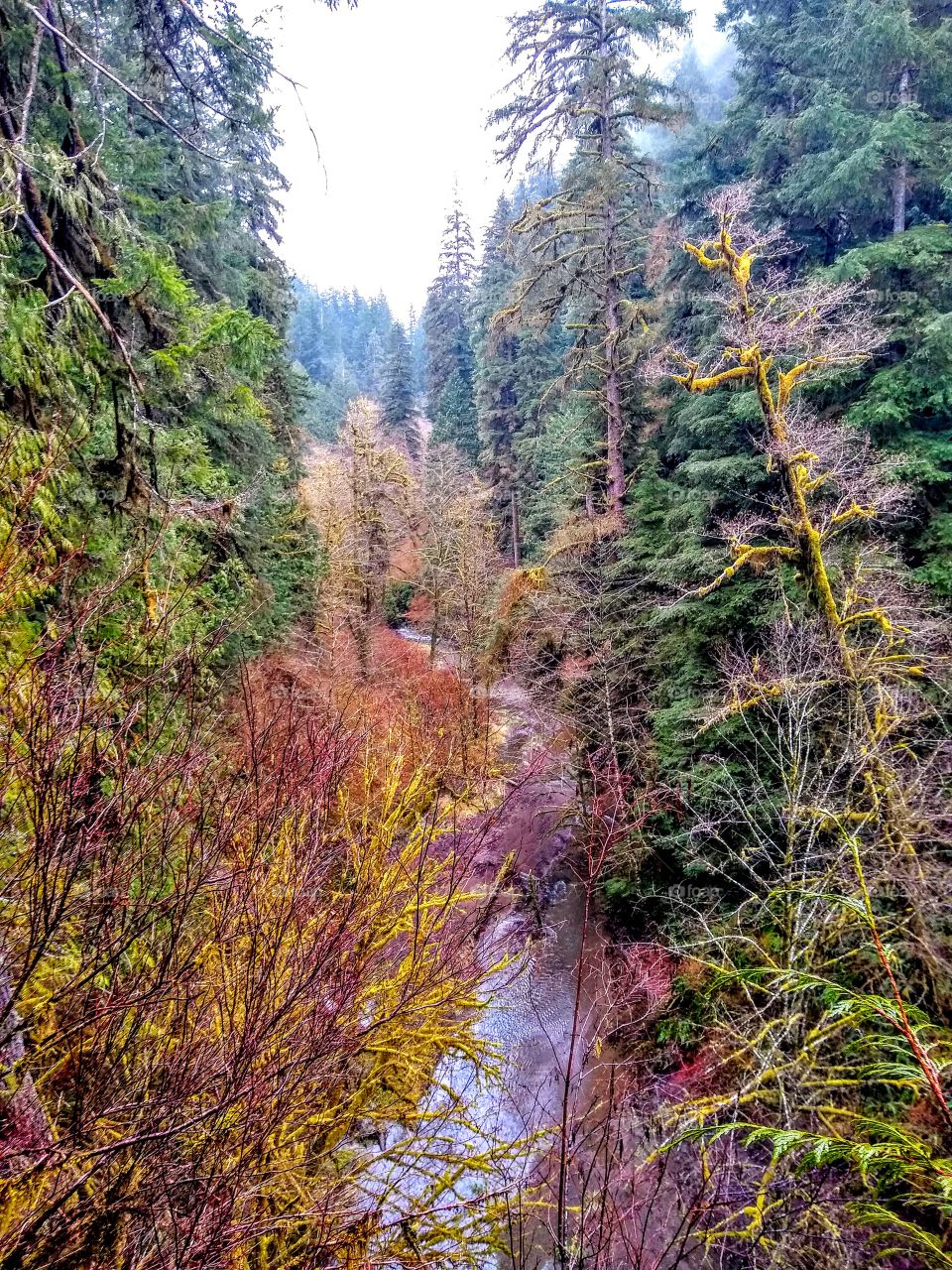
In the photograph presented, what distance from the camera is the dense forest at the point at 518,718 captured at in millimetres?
2428

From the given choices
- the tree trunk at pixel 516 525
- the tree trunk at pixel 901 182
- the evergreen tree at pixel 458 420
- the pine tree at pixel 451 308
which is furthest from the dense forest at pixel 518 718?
the pine tree at pixel 451 308

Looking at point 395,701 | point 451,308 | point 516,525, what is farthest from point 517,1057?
point 451,308

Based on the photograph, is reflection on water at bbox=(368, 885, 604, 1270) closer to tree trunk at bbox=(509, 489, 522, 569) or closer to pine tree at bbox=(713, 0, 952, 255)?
pine tree at bbox=(713, 0, 952, 255)

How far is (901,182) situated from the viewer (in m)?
10.1

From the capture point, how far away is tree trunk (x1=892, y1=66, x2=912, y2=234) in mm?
10066

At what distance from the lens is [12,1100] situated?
2.19m

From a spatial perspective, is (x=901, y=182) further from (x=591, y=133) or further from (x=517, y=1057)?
(x=517, y=1057)

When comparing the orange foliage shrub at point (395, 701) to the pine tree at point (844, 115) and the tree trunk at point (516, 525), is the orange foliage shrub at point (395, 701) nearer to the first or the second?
the tree trunk at point (516, 525)

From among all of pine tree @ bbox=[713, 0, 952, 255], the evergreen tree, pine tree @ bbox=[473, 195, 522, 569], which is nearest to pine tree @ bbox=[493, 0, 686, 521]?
pine tree @ bbox=[713, 0, 952, 255]

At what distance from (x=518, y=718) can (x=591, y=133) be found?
12.9 meters

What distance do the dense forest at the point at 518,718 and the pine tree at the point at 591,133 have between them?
4.0 inches

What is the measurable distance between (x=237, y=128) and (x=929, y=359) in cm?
938

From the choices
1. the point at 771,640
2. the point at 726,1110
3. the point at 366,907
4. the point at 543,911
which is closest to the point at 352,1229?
the point at 366,907

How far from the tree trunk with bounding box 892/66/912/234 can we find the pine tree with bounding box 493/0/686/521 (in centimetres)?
400
